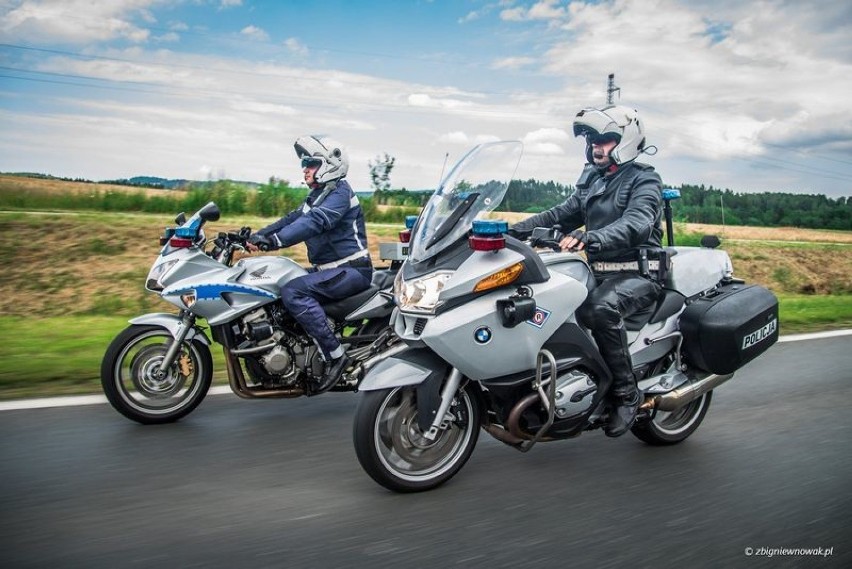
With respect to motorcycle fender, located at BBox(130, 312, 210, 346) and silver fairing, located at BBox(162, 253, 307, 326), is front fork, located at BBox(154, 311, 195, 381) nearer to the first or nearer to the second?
motorcycle fender, located at BBox(130, 312, 210, 346)

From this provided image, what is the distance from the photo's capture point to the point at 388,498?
420 centimetres

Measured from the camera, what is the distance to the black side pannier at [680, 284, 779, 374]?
4875 millimetres

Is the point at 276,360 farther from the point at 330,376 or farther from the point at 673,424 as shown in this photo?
the point at 673,424

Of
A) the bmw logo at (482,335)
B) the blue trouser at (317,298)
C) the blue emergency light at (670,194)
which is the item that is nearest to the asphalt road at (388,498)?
the blue trouser at (317,298)

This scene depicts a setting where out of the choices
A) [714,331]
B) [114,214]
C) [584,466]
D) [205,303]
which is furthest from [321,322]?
[114,214]

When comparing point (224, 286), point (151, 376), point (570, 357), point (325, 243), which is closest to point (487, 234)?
point (570, 357)

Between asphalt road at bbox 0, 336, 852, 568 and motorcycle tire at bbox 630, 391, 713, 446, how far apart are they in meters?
0.09

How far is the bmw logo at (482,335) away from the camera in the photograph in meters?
4.14

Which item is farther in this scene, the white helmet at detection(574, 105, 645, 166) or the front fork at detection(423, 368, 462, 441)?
the white helmet at detection(574, 105, 645, 166)

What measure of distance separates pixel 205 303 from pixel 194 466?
1382 mm

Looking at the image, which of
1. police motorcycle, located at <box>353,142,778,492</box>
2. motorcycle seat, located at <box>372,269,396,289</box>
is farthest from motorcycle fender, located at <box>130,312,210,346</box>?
police motorcycle, located at <box>353,142,778,492</box>

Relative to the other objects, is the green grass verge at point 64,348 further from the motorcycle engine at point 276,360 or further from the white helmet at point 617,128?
the white helmet at point 617,128

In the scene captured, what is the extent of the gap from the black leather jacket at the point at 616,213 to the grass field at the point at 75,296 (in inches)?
135

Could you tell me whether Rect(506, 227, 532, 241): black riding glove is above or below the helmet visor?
below
